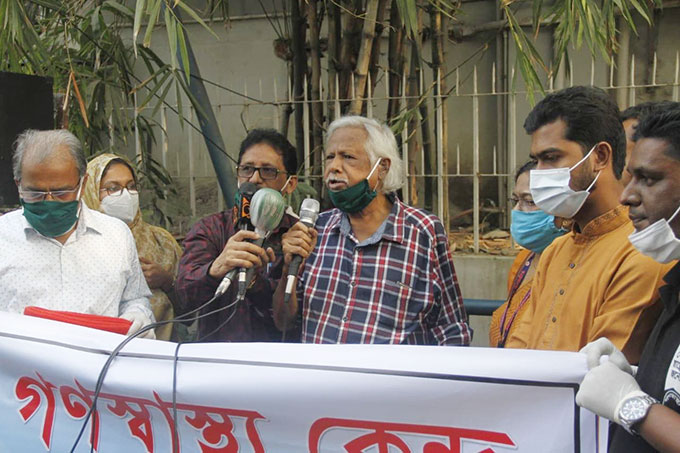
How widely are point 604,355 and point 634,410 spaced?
0.63ft

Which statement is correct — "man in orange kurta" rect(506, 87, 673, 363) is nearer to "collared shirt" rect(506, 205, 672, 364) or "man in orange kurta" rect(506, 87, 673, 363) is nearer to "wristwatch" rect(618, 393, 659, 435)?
"collared shirt" rect(506, 205, 672, 364)

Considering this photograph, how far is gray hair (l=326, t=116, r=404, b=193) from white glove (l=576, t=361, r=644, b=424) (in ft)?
4.29

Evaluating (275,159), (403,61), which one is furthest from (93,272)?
(403,61)

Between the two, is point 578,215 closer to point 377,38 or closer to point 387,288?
point 387,288

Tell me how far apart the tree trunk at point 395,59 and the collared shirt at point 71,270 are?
2.55 meters

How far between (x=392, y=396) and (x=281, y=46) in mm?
5054

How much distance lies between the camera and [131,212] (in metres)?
3.22

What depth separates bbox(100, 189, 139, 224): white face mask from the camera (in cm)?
Answer: 316

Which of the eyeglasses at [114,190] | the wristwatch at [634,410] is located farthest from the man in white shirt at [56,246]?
the wristwatch at [634,410]

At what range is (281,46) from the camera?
19.9 ft

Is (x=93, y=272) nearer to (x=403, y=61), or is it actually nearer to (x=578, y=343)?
(x=578, y=343)

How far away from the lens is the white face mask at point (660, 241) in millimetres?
1473

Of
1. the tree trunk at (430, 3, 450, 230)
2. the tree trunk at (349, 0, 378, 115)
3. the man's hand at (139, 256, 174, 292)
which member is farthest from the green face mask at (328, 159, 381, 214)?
the tree trunk at (430, 3, 450, 230)

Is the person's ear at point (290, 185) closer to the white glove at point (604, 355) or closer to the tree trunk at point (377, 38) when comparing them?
the tree trunk at point (377, 38)
